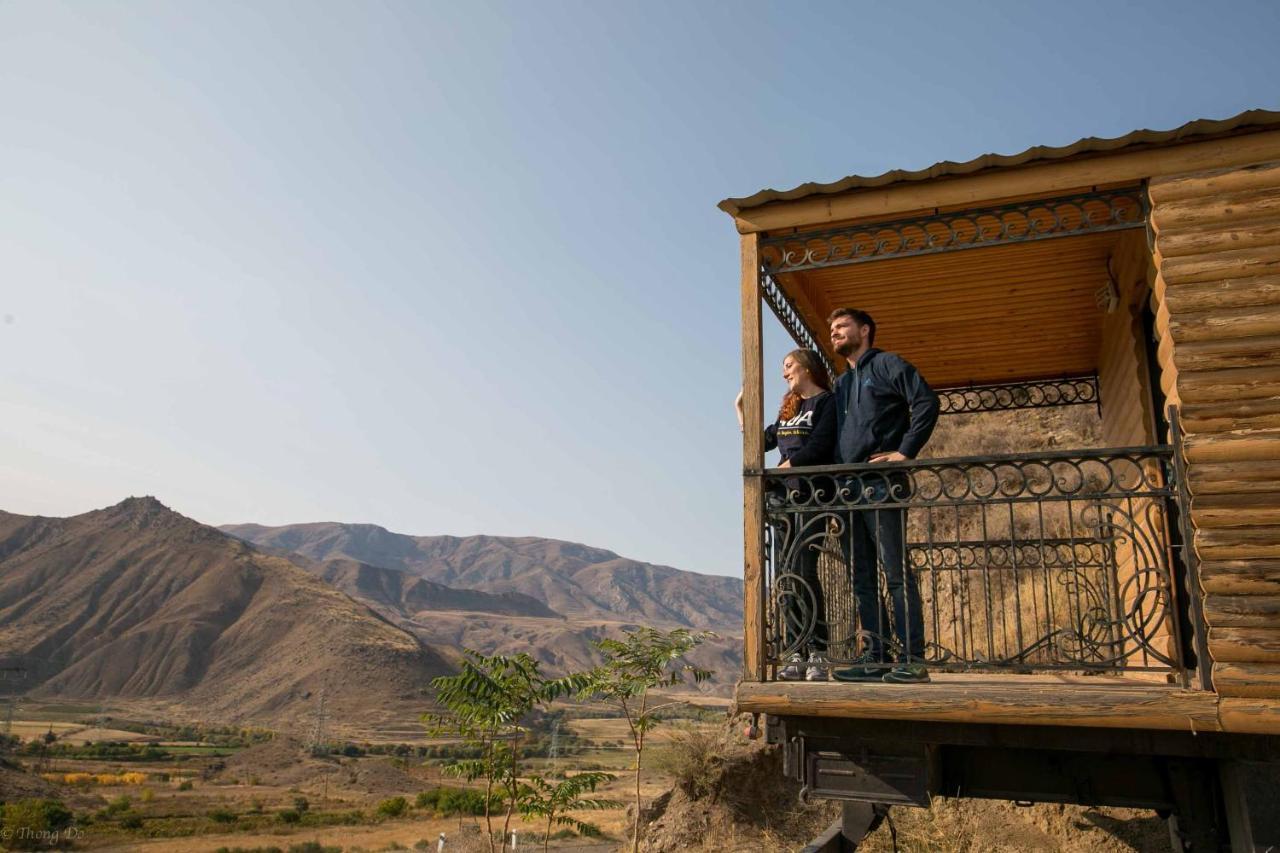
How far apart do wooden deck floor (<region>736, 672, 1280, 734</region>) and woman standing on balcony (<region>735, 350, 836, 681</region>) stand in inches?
9.1

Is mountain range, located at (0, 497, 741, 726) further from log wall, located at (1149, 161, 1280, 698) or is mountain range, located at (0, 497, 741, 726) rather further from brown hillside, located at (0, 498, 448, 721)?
log wall, located at (1149, 161, 1280, 698)

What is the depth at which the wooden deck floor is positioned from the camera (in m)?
3.98

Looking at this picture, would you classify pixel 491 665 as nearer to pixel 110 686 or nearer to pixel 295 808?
pixel 295 808

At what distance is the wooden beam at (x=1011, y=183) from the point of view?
459cm

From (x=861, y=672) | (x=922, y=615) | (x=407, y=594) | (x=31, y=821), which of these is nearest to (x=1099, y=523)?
(x=922, y=615)

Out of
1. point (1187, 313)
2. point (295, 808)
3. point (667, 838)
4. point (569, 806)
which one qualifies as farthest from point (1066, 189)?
point (295, 808)

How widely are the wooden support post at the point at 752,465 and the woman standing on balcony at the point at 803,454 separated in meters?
0.12

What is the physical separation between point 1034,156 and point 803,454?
6.83 ft

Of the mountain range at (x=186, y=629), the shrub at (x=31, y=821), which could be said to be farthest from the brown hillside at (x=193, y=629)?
the shrub at (x=31, y=821)

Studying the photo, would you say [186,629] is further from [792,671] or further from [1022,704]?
[1022,704]

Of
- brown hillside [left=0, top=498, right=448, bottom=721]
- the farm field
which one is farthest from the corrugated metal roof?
brown hillside [left=0, top=498, right=448, bottom=721]

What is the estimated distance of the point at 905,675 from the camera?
455 cm

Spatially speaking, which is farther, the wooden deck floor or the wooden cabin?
the wooden cabin

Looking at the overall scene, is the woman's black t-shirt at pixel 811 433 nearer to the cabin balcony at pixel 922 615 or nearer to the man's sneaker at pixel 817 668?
the cabin balcony at pixel 922 615
